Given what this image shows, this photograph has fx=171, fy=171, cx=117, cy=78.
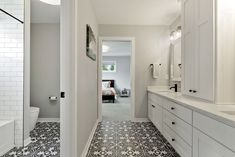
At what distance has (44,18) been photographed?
13.1ft

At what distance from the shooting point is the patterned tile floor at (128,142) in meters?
2.51

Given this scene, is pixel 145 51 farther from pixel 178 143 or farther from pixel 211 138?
pixel 211 138

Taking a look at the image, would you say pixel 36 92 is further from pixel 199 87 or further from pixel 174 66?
pixel 199 87

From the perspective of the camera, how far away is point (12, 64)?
8.80 feet

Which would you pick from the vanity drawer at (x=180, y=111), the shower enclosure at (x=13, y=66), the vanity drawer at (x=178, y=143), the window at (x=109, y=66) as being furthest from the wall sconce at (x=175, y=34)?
the window at (x=109, y=66)

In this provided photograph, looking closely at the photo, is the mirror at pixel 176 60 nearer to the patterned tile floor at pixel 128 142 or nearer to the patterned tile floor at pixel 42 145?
the patterned tile floor at pixel 128 142

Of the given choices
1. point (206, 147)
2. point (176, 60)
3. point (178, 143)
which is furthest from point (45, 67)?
point (206, 147)

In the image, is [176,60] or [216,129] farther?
[176,60]

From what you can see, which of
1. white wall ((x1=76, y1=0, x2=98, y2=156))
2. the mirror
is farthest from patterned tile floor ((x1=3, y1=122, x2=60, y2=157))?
the mirror

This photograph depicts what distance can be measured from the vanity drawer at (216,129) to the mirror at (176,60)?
2.12 meters

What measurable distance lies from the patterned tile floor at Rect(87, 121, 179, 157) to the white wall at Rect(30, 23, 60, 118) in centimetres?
143

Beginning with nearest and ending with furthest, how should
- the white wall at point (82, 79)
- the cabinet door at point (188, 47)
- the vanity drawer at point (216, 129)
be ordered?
the vanity drawer at point (216, 129) < the white wall at point (82, 79) < the cabinet door at point (188, 47)

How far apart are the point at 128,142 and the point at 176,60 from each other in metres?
2.17

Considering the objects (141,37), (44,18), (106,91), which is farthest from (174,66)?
→ (106,91)
